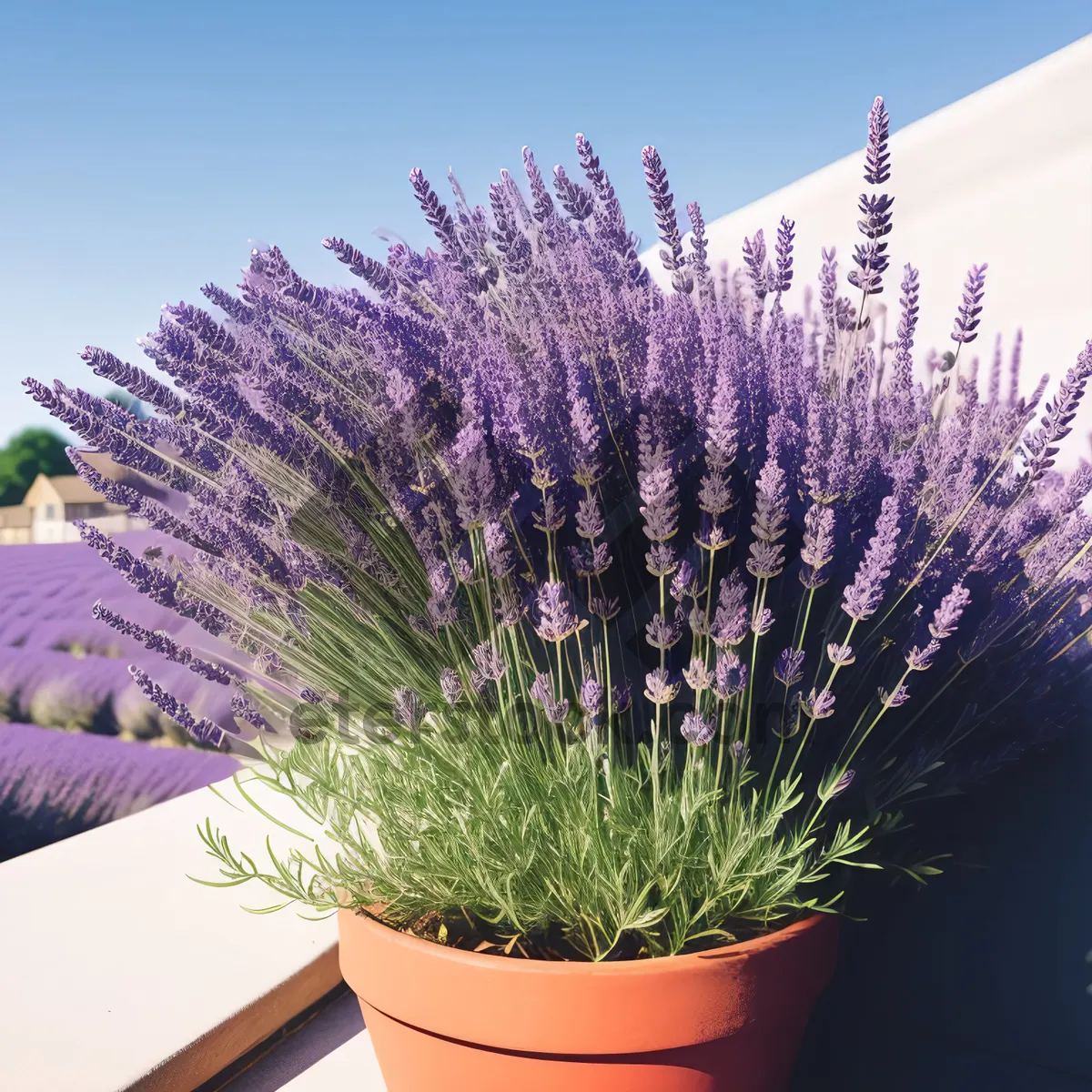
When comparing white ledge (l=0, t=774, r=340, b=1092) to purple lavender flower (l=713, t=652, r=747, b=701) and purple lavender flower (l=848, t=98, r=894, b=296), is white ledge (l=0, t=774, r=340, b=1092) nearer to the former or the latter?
purple lavender flower (l=713, t=652, r=747, b=701)

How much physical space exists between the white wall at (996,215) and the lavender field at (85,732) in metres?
1.59

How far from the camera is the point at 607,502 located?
75cm

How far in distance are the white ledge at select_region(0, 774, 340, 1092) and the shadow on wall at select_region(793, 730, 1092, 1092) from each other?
25.3 inches

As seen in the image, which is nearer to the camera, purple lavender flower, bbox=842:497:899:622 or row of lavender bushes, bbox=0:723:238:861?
purple lavender flower, bbox=842:497:899:622

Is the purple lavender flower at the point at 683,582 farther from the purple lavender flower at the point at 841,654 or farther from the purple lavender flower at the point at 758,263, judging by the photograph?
the purple lavender flower at the point at 758,263

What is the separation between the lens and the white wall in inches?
71.6

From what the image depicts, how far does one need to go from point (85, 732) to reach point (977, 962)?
2100 millimetres

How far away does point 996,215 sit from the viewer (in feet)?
6.45

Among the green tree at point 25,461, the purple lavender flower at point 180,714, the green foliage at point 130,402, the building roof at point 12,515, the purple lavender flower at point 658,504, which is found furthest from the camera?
the green tree at point 25,461

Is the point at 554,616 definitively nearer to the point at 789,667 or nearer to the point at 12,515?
the point at 789,667

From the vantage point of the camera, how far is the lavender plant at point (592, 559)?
0.65 meters

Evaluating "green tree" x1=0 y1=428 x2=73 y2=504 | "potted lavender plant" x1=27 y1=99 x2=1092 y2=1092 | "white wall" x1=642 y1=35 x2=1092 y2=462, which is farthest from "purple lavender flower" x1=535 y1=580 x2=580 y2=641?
"green tree" x1=0 y1=428 x2=73 y2=504

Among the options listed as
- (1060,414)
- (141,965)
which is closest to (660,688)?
(1060,414)

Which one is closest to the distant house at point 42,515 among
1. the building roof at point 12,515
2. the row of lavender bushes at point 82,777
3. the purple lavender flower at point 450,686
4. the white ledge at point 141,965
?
the building roof at point 12,515
